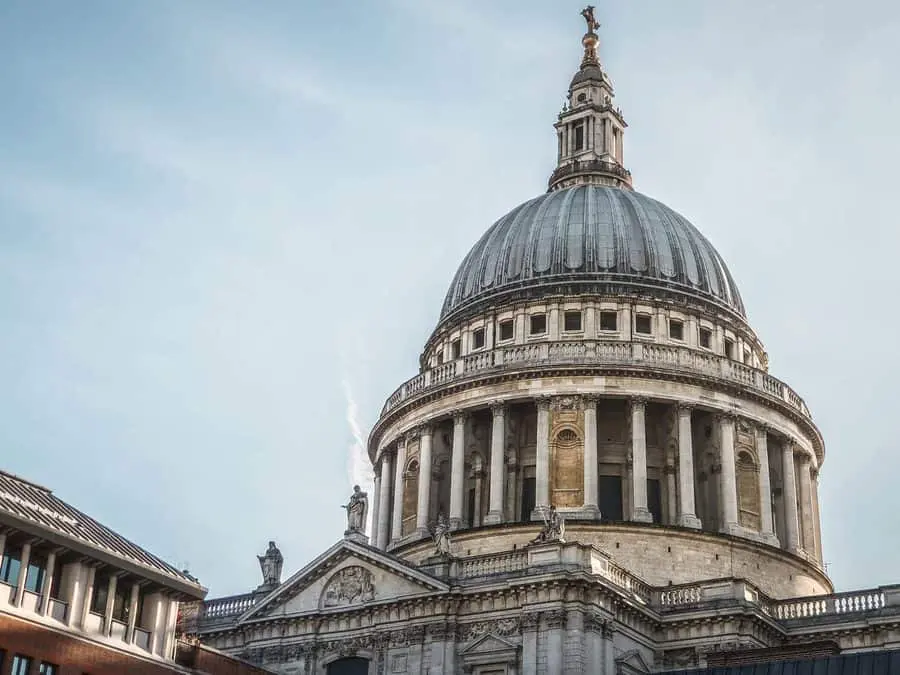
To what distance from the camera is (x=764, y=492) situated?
232 feet

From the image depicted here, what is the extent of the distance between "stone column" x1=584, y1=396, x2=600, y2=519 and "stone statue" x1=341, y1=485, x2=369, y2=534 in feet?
36.3

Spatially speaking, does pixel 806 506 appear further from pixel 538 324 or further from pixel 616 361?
pixel 538 324

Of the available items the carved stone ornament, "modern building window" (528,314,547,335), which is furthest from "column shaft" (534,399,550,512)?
the carved stone ornament

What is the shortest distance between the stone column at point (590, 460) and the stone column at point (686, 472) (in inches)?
164

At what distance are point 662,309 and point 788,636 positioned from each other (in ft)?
73.3

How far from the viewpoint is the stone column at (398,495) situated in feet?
245

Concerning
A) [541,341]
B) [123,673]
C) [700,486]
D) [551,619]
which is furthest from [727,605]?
[123,673]

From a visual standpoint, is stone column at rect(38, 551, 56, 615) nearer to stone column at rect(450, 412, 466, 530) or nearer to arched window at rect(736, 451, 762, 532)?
stone column at rect(450, 412, 466, 530)

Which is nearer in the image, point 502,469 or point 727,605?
point 727,605

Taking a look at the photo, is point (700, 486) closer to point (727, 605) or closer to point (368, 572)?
point (727, 605)

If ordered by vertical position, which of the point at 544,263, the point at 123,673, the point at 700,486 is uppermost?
the point at 544,263

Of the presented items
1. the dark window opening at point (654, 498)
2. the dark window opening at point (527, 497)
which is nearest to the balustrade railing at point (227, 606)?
the dark window opening at point (527, 497)

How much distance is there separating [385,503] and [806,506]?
74.8 ft

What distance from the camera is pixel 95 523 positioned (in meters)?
47.6
